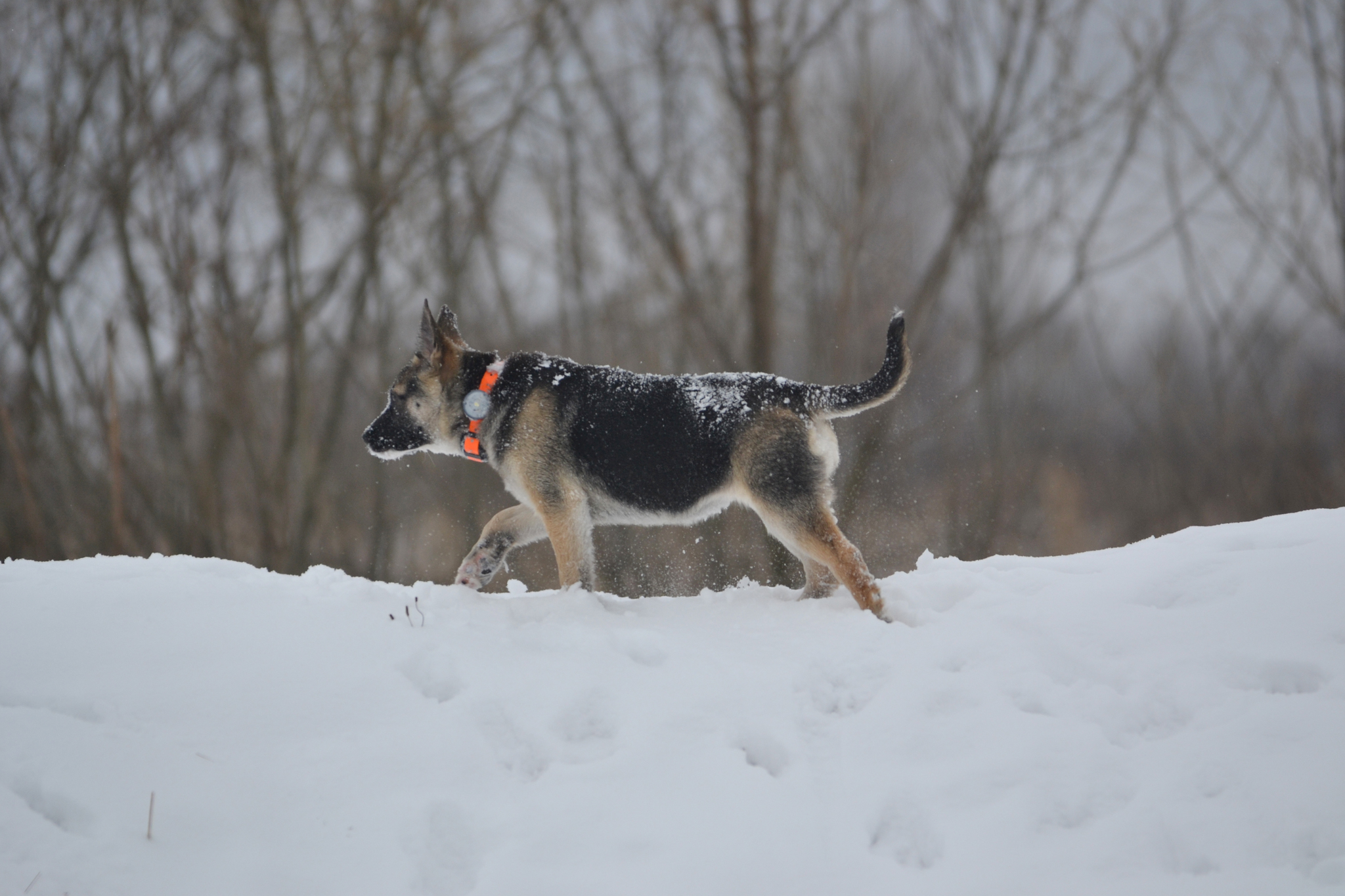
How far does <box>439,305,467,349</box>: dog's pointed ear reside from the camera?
6.03 metres

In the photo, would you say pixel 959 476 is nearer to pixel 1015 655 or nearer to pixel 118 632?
pixel 1015 655

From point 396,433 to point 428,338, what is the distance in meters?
0.71

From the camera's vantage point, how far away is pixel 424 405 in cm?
588

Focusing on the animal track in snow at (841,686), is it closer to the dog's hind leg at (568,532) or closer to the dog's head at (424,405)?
the dog's hind leg at (568,532)

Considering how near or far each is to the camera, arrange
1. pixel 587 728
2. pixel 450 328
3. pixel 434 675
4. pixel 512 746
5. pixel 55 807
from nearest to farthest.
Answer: pixel 55 807
pixel 512 746
pixel 587 728
pixel 434 675
pixel 450 328

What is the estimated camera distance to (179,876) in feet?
8.65

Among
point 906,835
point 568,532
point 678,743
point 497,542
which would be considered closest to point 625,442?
point 568,532

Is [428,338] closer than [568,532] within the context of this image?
No

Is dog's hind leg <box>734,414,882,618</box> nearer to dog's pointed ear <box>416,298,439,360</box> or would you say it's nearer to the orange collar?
the orange collar

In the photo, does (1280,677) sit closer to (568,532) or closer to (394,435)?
(568,532)

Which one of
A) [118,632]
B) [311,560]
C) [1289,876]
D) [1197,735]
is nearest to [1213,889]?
[1289,876]

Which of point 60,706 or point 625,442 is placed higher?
point 625,442

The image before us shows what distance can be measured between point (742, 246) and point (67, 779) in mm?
8517

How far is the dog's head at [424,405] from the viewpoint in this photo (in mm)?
5832
